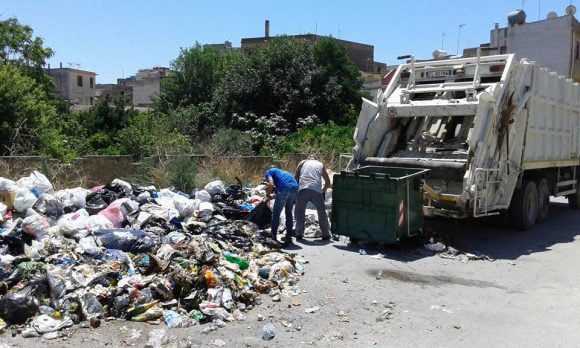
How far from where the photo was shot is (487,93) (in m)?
8.12

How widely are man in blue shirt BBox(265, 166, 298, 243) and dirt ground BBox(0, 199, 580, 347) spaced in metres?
0.38

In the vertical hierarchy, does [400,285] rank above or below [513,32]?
below

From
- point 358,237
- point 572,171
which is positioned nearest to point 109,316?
point 358,237

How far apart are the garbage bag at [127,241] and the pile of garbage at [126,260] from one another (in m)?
0.01

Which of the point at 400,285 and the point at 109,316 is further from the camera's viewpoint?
the point at 400,285

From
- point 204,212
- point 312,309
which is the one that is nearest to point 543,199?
point 204,212

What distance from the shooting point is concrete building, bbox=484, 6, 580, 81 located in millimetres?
30219

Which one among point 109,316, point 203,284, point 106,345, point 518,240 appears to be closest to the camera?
point 106,345

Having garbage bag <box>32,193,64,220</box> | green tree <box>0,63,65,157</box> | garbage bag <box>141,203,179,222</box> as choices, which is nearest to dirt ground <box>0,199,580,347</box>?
garbage bag <box>141,203,179,222</box>

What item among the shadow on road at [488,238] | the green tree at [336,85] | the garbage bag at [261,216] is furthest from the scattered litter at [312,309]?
the green tree at [336,85]

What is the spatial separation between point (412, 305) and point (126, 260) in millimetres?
2984

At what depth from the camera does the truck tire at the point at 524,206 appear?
948 centimetres

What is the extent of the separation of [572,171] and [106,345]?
1052cm

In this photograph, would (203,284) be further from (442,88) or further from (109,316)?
(442,88)
